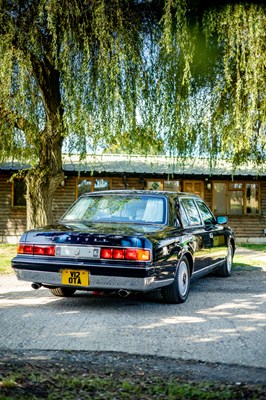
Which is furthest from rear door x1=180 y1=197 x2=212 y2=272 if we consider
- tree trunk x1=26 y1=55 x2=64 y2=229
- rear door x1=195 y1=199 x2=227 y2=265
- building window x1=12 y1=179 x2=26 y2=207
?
building window x1=12 y1=179 x2=26 y2=207

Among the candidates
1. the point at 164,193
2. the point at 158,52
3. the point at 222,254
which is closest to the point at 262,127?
the point at 158,52

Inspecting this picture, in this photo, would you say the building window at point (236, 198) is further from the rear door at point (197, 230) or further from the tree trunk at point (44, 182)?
the rear door at point (197, 230)

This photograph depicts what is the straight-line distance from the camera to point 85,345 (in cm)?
458

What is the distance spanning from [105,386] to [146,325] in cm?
211

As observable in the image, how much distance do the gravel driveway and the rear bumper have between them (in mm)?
350

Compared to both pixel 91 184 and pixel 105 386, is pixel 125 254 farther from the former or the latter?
pixel 91 184

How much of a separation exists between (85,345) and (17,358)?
0.73m

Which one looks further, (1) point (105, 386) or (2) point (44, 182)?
(2) point (44, 182)

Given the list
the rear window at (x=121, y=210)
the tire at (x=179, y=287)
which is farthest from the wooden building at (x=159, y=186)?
the tire at (x=179, y=287)

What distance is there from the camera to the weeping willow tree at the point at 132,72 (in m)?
9.71

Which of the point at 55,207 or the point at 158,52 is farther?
the point at 55,207

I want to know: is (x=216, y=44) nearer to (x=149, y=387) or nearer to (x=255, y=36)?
(x=255, y=36)

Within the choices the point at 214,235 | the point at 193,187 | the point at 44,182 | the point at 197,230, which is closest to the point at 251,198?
the point at 193,187

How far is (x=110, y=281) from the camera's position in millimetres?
5836
